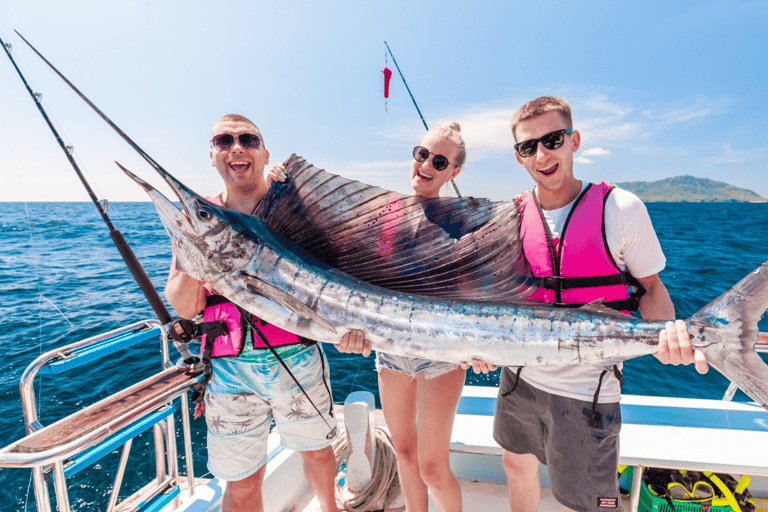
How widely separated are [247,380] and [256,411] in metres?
0.16

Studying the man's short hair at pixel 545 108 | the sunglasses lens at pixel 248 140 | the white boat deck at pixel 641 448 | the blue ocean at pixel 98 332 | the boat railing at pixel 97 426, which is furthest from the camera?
the blue ocean at pixel 98 332

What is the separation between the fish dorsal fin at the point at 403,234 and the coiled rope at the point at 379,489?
1.43m

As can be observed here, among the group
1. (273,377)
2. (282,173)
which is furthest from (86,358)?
(282,173)

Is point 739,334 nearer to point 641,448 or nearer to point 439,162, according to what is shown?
point 641,448

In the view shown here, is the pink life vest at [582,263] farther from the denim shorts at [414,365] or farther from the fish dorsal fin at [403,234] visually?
the denim shorts at [414,365]

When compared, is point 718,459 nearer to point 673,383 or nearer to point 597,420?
point 597,420

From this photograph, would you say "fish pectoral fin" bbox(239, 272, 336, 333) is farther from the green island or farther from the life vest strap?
the green island

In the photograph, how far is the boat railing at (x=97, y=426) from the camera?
1273 mm

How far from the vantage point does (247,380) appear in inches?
71.6

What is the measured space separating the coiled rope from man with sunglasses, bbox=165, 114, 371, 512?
0.62m

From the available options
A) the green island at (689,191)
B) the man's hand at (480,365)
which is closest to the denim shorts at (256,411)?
the man's hand at (480,365)

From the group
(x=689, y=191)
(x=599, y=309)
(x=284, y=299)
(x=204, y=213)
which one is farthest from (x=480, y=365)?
(x=689, y=191)

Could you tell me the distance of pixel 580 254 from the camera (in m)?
1.61

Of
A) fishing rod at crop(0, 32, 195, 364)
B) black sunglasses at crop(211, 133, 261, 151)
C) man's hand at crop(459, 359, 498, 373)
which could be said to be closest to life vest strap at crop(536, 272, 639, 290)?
man's hand at crop(459, 359, 498, 373)
